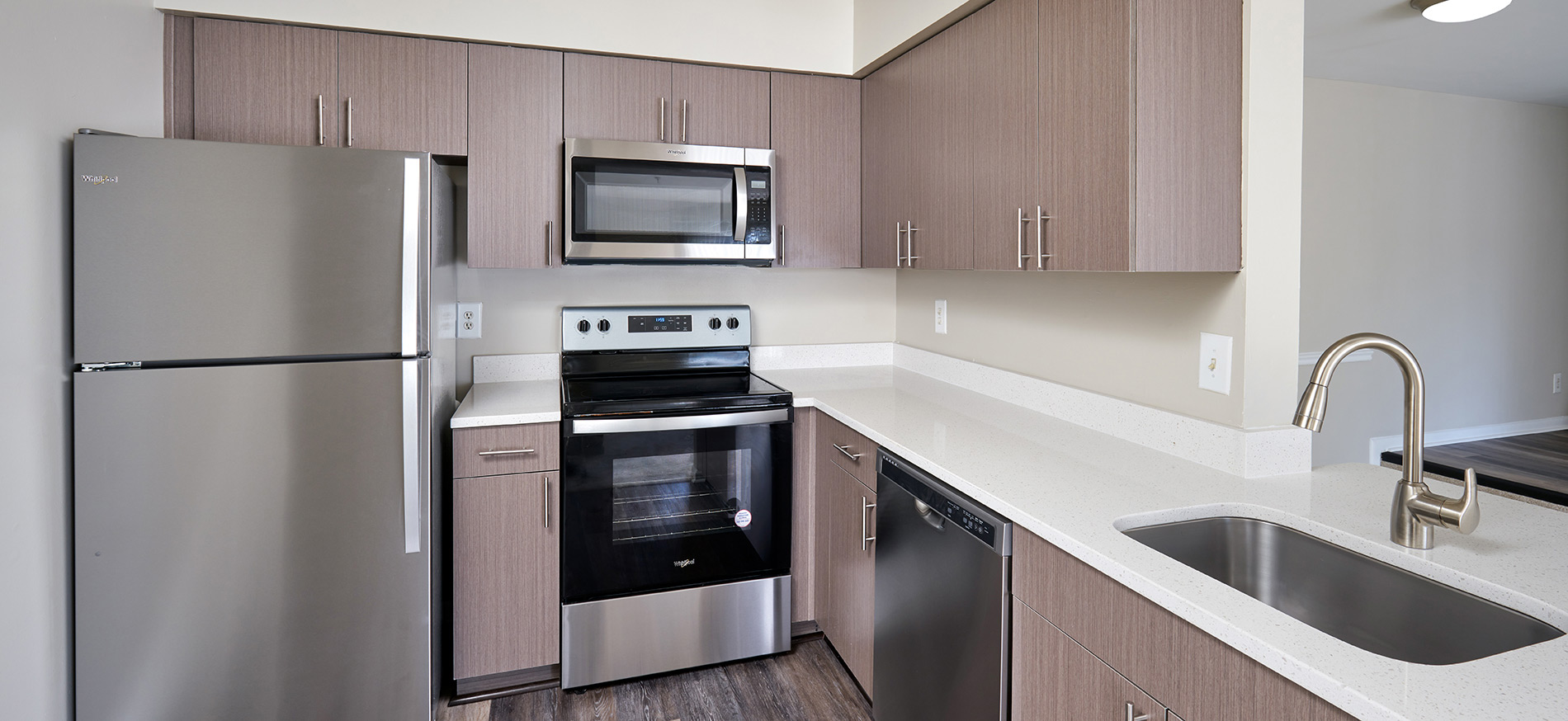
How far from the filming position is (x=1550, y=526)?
1208 mm

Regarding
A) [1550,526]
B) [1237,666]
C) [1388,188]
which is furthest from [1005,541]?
[1388,188]

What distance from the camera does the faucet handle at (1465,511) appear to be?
105cm

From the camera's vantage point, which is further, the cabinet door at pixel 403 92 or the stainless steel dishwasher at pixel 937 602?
the cabinet door at pixel 403 92

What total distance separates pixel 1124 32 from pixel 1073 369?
92 cm

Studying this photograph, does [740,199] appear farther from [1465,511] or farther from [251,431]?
[1465,511]

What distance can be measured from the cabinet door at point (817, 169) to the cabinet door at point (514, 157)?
0.75m

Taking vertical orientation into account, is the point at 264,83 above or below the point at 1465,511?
above

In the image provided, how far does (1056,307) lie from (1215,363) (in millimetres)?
570

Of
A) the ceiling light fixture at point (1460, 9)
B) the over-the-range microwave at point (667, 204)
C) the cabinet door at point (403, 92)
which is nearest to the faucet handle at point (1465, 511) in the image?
the over-the-range microwave at point (667, 204)

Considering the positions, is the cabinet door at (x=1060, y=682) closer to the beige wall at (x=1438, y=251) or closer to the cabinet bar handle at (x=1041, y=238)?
the cabinet bar handle at (x=1041, y=238)

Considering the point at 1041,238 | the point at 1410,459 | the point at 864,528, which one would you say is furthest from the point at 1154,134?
the point at 864,528

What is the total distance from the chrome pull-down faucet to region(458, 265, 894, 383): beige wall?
194 centimetres

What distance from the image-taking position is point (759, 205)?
8.20ft

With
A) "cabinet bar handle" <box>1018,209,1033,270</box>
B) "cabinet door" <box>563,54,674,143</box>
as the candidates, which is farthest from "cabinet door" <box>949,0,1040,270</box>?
"cabinet door" <box>563,54,674,143</box>
